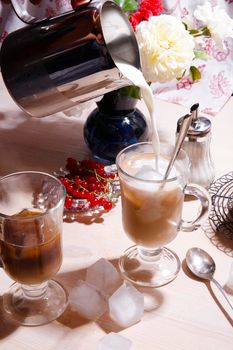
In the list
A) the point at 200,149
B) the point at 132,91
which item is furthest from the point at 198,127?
the point at 132,91

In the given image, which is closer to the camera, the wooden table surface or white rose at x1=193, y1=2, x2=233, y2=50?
the wooden table surface

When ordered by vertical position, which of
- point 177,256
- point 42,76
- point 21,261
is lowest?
point 177,256

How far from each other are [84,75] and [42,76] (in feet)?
0.26

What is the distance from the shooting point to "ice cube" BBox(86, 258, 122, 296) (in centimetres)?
85

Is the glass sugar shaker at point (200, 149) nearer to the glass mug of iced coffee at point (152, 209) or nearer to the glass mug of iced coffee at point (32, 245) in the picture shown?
the glass mug of iced coffee at point (152, 209)

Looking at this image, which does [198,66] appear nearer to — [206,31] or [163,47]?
[206,31]

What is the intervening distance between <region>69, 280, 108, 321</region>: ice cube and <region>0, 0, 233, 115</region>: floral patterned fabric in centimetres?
70

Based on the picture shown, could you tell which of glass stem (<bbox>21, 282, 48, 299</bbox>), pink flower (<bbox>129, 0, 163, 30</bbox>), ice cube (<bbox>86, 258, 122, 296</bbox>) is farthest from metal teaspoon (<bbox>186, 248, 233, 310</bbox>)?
pink flower (<bbox>129, 0, 163, 30</bbox>)

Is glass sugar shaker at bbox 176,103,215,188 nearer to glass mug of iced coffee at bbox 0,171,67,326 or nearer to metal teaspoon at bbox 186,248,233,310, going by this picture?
metal teaspoon at bbox 186,248,233,310

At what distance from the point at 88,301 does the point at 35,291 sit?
0.09m

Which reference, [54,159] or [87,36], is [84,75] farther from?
[54,159]

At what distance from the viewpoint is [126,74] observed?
2.97 feet

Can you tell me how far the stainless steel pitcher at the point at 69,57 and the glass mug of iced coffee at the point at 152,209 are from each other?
146mm

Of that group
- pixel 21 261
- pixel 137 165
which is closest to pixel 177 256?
pixel 137 165
